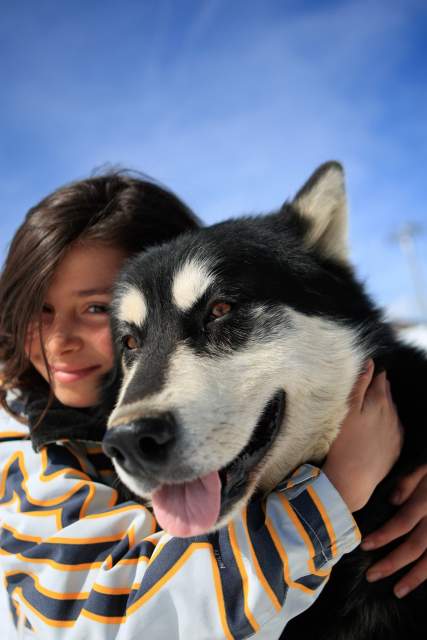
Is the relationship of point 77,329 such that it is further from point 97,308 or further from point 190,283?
point 190,283

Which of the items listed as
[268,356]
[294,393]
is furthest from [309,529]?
[268,356]

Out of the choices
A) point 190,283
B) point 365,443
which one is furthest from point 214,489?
point 190,283

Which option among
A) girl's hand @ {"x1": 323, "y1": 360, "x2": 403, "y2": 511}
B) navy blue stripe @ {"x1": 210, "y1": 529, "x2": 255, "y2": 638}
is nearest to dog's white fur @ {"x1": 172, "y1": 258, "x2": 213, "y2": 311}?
girl's hand @ {"x1": 323, "y1": 360, "x2": 403, "y2": 511}

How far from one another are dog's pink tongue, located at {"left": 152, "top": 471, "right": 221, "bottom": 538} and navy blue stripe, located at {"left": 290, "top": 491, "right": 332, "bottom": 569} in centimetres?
28

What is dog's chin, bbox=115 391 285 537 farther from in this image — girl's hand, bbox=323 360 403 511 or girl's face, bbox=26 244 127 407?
girl's face, bbox=26 244 127 407

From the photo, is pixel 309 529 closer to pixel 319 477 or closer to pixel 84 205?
pixel 319 477

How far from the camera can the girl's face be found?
8.39 ft

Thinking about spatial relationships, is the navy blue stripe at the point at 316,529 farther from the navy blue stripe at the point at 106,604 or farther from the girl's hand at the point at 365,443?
the navy blue stripe at the point at 106,604

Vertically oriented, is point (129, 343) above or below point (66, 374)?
above

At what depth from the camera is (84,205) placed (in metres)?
2.83

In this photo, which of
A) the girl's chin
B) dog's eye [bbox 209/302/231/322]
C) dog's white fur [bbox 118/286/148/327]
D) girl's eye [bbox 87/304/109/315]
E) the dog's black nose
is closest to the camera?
the dog's black nose

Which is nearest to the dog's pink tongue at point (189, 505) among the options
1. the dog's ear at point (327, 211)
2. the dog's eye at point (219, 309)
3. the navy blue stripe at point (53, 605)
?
the navy blue stripe at point (53, 605)

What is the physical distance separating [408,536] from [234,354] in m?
0.97

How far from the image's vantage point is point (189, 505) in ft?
5.36
